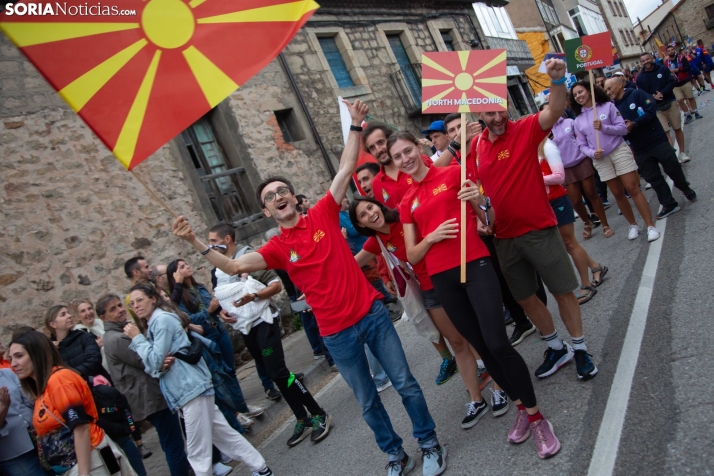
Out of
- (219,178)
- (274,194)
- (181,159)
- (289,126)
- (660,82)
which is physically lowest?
(660,82)

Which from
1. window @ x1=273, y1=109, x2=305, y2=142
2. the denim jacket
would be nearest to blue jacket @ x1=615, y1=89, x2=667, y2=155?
the denim jacket

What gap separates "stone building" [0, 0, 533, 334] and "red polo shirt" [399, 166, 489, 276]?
506cm

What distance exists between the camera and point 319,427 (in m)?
4.82

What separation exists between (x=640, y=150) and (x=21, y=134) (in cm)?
835

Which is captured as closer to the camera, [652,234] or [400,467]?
[400,467]

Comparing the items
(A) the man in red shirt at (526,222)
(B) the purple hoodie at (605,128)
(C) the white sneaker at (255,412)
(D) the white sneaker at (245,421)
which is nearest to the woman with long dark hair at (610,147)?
(B) the purple hoodie at (605,128)

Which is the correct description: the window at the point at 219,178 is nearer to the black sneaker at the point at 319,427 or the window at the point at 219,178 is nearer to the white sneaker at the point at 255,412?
the white sneaker at the point at 255,412

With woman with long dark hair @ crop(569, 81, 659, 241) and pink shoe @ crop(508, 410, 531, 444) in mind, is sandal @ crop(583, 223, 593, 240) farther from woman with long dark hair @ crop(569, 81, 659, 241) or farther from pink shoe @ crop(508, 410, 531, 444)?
pink shoe @ crop(508, 410, 531, 444)

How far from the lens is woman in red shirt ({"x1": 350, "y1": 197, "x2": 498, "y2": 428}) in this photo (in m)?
3.83

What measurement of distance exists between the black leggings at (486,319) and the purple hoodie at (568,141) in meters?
4.53

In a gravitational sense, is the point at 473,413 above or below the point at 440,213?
below

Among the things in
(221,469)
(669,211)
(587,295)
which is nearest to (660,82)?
(669,211)

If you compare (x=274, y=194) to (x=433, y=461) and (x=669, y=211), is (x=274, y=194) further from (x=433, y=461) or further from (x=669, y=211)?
(x=669, y=211)

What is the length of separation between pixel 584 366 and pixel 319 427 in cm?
231
